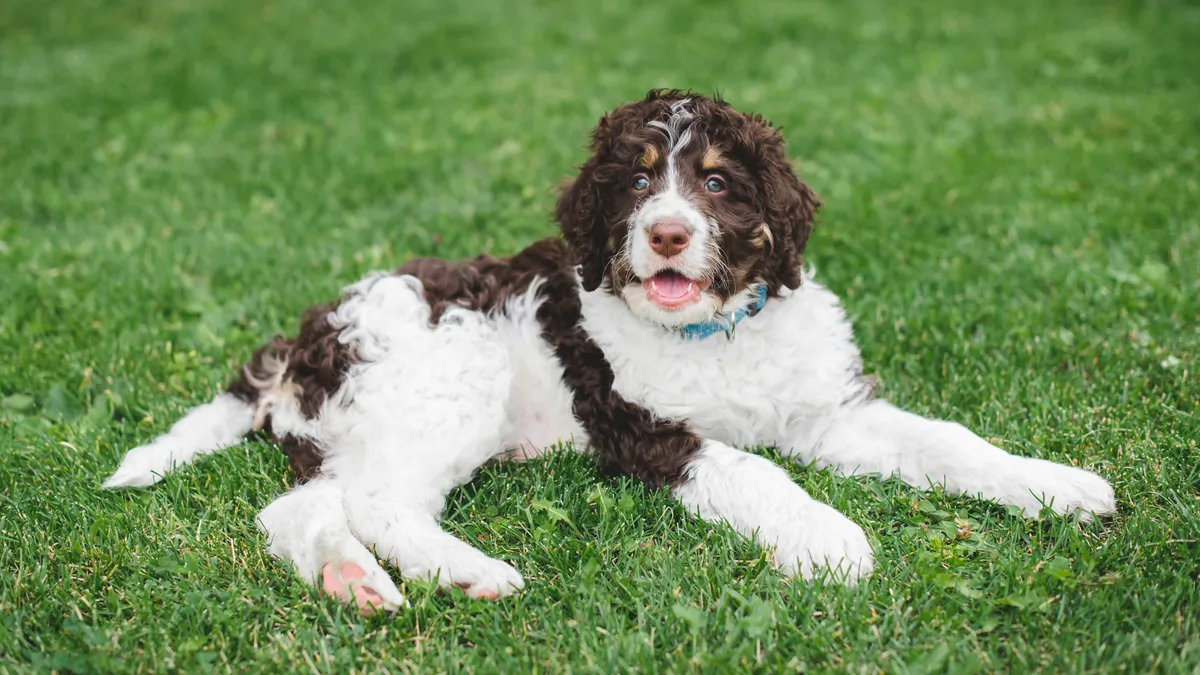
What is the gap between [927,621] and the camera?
2.64 meters

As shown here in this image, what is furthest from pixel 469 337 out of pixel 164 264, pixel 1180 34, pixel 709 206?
pixel 1180 34

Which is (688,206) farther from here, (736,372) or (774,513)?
(774,513)

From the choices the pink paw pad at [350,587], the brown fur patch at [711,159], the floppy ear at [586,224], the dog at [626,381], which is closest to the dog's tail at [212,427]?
the dog at [626,381]

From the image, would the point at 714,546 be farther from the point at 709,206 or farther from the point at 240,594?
the point at 240,594

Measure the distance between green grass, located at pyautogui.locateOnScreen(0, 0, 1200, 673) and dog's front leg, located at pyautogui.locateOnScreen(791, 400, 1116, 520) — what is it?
0.09m

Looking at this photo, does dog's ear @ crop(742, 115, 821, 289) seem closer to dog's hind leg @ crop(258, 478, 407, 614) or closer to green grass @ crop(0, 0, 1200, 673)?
green grass @ crop(0, 0, 1200, 673)

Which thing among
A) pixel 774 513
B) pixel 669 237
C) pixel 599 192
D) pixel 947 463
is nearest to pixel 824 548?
pixel 774 513

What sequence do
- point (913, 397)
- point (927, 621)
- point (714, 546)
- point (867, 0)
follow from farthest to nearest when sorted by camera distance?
1. point (867, 0)
2. point (913, 397)
3. point (714, 546)
4. point (927, 621)

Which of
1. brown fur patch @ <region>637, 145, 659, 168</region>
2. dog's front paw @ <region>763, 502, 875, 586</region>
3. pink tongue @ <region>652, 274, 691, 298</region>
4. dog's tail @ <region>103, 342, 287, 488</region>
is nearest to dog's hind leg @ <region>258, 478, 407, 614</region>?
dog's tail @ <region>103, 342, 287, 488</region>

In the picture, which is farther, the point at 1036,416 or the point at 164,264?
the point at 164,264

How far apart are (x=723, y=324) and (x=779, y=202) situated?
18.4 inches

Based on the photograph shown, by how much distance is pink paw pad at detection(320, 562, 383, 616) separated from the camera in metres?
2.80

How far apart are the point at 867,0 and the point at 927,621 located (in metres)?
10.1

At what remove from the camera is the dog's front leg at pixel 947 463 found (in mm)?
3104
